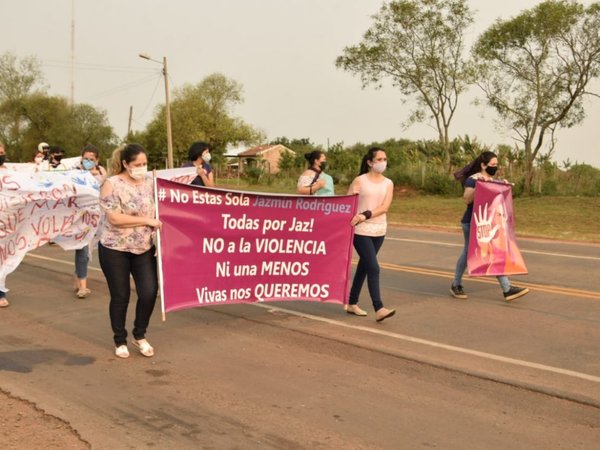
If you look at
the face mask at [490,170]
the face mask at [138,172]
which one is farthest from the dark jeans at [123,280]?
the face mask at [490,170]

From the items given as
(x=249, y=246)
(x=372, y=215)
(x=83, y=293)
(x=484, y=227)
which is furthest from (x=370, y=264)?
(x=83, y=293)

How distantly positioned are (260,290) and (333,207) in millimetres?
1175

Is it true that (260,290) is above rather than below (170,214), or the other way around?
below

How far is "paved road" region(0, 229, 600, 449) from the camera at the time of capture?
4.56 meters

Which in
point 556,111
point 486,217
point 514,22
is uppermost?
point 514,22

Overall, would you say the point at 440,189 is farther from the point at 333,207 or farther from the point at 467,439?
the point at 467,439

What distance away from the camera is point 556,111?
28.3 meters

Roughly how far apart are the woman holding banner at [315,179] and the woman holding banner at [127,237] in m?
2.45

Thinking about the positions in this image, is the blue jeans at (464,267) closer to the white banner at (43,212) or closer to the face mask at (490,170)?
the face mask at (490,170)

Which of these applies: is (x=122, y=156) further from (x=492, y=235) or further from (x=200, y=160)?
(x=492, y=235)

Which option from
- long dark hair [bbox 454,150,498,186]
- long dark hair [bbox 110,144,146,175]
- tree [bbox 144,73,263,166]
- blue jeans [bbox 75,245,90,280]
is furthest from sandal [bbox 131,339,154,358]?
tree [bbox 144,73,263,166]

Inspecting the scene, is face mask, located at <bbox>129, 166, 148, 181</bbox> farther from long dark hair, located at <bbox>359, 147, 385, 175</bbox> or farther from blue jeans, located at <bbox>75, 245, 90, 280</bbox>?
blue jeans, located at <bbox>75, 245, 90, 280</bbox>

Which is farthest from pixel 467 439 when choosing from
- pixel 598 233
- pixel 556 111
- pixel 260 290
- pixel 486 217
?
pixel 556 111

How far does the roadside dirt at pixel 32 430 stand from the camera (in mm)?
4332
